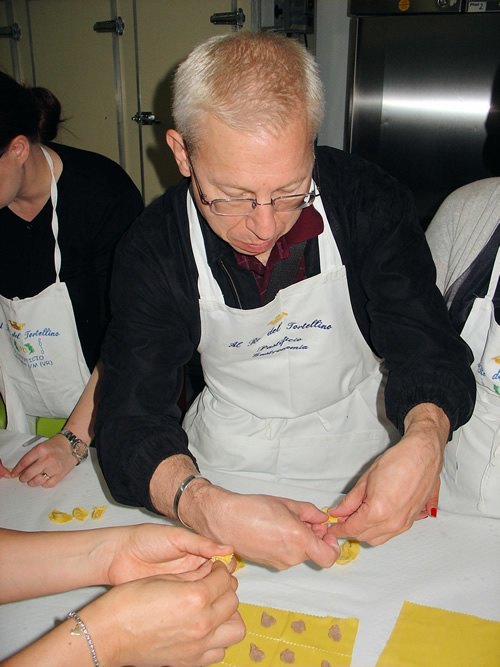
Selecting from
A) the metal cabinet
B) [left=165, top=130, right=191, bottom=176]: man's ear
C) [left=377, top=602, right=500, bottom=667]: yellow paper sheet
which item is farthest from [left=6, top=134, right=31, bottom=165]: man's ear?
the metal cabinet

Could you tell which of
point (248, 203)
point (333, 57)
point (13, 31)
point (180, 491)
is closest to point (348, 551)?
point (180, 491)

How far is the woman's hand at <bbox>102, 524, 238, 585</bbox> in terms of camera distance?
1.06 metres

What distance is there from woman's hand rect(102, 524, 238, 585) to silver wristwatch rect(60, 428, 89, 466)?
453mm

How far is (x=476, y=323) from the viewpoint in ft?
4.75

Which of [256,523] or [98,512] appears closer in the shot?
[256,523]

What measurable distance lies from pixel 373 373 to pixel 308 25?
2695mm

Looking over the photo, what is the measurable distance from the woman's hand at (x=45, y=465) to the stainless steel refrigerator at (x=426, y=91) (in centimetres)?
261

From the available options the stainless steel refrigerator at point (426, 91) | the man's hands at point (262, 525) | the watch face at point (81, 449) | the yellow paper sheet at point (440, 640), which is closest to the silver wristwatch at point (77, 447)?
the watch face at point (81, 449)

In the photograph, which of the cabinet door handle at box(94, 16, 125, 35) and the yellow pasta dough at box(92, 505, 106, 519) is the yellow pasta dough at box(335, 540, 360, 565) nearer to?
the yellow pasta dough at box(92, 505, 106, 519)

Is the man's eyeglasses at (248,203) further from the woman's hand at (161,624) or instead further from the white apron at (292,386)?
the woman's hand at (161,624)

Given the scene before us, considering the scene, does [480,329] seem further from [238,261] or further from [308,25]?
[308,25]

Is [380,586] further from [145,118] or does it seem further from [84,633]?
[145,118]

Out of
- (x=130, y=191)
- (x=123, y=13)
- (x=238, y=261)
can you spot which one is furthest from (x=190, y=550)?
(x=123, y=13)

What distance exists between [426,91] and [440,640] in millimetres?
2940
